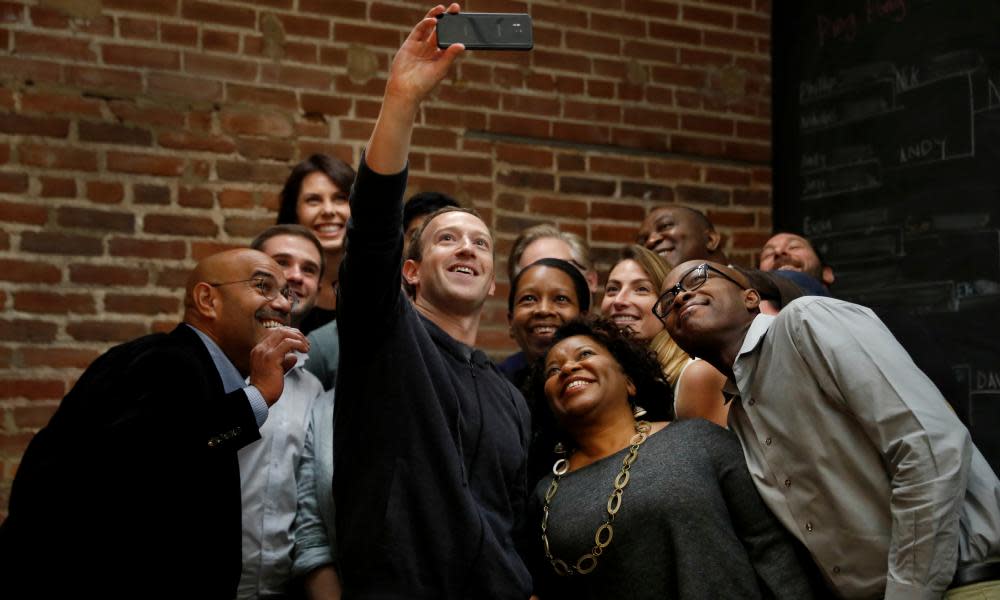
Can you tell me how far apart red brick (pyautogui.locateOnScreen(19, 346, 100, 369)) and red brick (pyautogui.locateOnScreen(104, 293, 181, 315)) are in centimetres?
16

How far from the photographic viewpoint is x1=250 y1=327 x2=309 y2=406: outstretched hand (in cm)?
237

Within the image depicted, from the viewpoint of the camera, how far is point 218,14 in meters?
3.65

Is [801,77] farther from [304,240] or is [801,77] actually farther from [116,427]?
[116,427]

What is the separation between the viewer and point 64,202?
3418mm

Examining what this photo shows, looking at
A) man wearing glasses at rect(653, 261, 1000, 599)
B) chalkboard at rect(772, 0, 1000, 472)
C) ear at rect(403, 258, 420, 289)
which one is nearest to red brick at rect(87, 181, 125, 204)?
ear at rect(403, 258, 420, 289)

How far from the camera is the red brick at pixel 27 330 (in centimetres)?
333

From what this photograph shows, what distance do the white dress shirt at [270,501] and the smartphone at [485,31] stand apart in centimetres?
107

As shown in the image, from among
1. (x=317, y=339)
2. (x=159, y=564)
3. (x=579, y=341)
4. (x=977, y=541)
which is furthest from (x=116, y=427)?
(x=977, y=541)

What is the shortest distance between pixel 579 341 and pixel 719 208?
1.89 m

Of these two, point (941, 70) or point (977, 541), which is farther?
point (941, 70)

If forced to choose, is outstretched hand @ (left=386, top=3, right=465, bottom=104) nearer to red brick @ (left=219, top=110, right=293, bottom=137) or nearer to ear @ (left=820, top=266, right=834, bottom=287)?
red brick @ (left=219, top=110, right=293, bottom=137)

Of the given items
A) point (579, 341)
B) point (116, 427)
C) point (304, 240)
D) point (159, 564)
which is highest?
point (304, 240)

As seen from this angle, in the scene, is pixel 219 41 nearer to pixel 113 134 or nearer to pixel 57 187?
pixel 113 134

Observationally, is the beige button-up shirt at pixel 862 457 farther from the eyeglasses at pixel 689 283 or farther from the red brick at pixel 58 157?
the red brick at pixel 58 157
